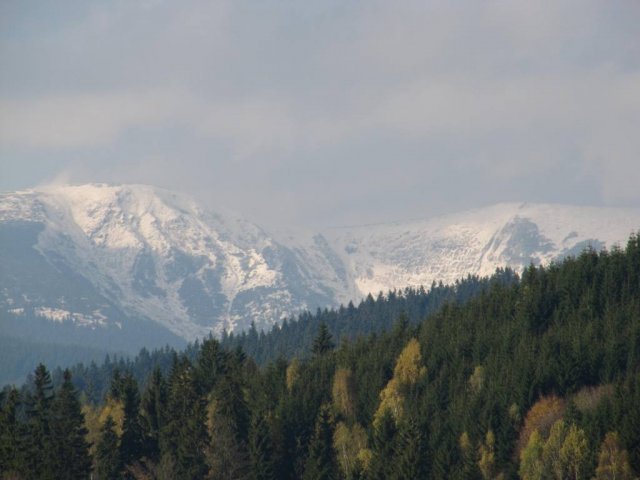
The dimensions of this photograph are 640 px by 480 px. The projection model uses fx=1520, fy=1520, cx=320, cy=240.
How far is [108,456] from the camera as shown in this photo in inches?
7357

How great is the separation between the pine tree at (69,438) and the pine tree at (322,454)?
2677 cm

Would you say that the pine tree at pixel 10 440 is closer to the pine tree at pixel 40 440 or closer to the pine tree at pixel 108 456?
the pine tree at pixel 40 440

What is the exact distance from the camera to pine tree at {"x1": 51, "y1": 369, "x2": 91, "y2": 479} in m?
181

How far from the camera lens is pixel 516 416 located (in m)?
176

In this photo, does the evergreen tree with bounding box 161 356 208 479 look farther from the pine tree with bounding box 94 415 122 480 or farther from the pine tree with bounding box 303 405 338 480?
the pine tree with bounding box 303 405 338 480

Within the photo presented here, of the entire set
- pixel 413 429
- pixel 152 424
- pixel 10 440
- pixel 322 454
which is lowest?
pixel 322 454

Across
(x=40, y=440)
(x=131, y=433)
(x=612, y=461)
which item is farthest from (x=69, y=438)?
(x=612, y=461)

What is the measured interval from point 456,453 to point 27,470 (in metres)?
48.9

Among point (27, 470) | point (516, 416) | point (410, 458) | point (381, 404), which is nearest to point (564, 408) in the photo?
point (516, 416)

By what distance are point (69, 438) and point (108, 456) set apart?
5855mm

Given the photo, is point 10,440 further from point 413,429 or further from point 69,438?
point 413,429

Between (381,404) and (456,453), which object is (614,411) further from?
(381,404)

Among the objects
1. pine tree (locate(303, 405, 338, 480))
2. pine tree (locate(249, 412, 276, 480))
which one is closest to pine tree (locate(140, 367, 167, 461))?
pine tree (locate(249, 412, 276, 480))

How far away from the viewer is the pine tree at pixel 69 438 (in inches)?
7141
